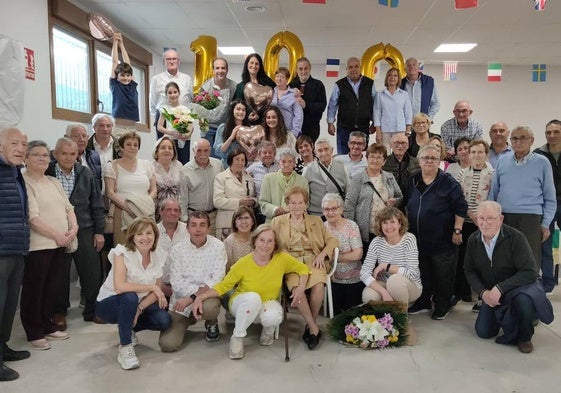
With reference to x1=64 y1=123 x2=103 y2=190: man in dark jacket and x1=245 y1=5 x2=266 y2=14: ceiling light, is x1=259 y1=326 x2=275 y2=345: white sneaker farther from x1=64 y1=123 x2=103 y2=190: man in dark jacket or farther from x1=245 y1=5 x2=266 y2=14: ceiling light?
x1=245 y1=5 x2=266 y2=14: ceiling light

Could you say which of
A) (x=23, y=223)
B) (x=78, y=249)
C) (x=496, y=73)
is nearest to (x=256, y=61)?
(x=78, y=249)

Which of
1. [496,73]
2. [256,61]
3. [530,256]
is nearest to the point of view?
[530,256]

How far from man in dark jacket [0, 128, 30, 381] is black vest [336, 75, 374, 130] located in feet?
11.2

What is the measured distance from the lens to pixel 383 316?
312cm

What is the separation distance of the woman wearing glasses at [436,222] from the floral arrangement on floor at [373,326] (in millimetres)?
590

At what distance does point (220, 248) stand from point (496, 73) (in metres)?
7.50

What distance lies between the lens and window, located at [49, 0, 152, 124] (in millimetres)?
5617

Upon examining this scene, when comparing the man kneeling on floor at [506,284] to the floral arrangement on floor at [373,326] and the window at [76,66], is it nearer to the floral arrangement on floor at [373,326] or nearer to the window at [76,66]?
the floral arrangement on floor at [373,326]

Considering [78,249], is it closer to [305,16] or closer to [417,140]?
[417,140]

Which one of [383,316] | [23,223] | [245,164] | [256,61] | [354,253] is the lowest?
[383,316]

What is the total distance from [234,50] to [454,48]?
3971 millimetres

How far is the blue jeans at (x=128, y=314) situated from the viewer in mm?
2824

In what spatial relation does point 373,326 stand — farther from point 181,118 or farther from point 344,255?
point 181,118

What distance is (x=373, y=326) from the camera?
3.01 meters
